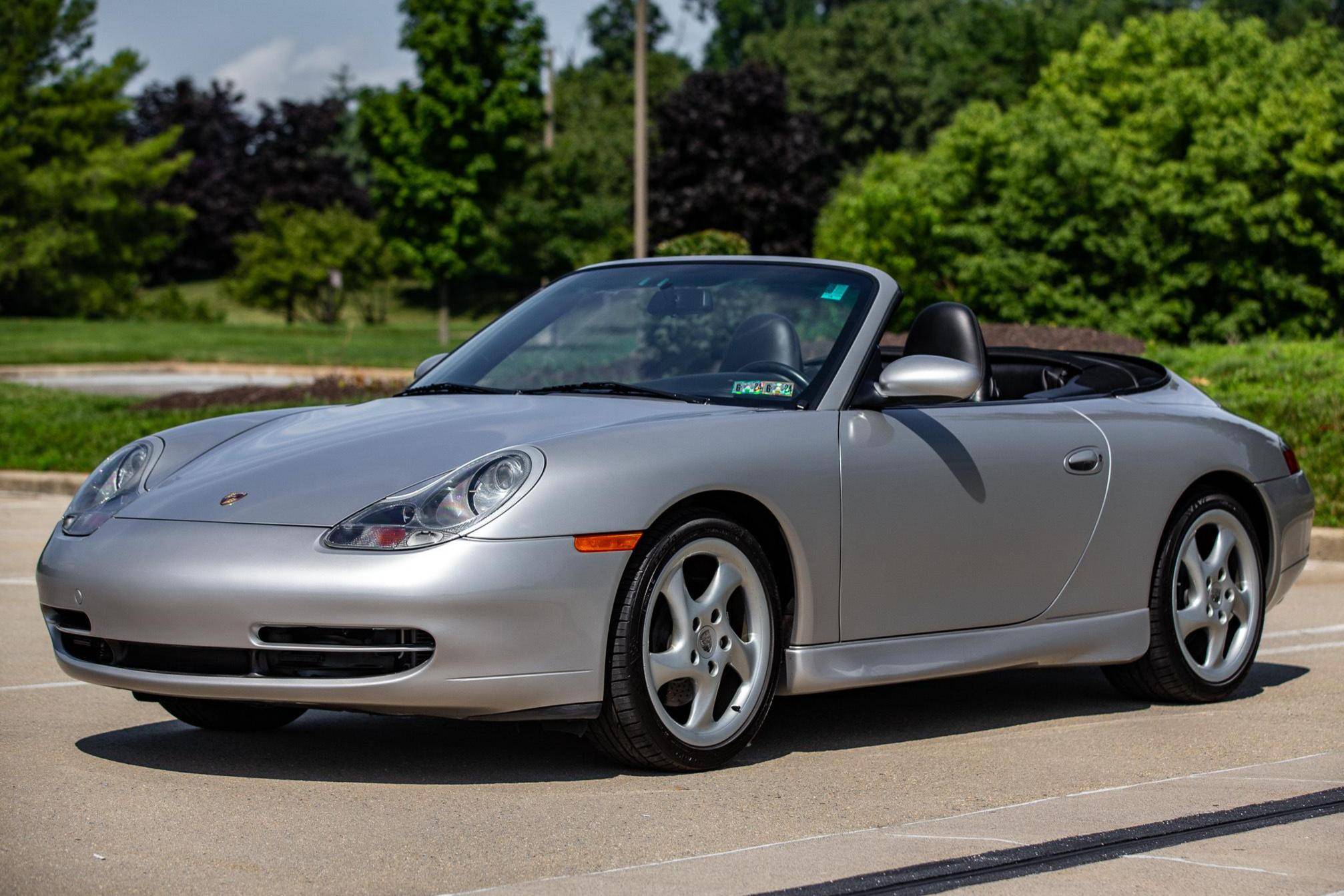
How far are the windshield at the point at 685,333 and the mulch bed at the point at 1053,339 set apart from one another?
1278cm

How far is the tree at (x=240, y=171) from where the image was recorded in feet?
268

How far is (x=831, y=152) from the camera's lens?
6556 centimetres

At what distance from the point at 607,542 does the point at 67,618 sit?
1512 millimetres

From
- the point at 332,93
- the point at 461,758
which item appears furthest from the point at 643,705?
the point at 332,93

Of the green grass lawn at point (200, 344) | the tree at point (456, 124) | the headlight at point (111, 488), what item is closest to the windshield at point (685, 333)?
the headlight at point (111, 488)

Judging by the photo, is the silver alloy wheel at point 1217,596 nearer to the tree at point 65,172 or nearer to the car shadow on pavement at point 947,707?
the car shadow on pavement at point 947,707

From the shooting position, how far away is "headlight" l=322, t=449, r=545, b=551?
439 centimetres

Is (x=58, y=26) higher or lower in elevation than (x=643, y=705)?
higher

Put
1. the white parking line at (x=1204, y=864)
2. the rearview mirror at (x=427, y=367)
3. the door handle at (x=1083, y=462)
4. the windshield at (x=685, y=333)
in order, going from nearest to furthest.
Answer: the white parking line at (x=1204, y=864), the windshield at (x=685, y=333), the door handle at (x=1083, y=462), the rearview mirror at (x=427, y=367)

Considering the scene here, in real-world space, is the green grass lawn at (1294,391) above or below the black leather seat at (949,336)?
below

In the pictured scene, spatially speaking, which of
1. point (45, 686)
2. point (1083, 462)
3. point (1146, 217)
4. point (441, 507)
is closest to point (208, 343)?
point (1146, 217)

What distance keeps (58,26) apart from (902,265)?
34.2 m

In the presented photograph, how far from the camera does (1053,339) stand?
1986cm

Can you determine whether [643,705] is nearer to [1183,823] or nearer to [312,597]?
[312,597]
